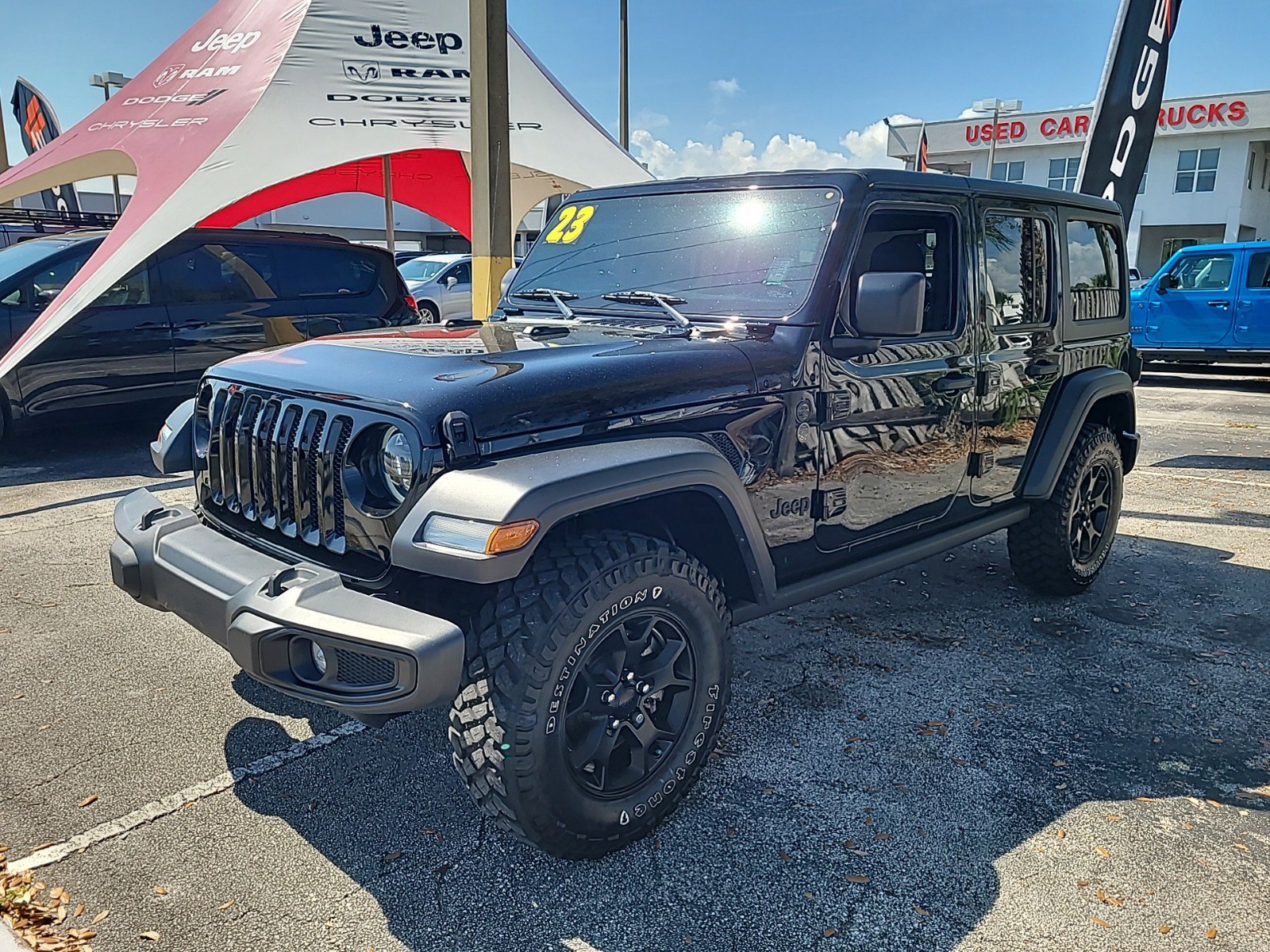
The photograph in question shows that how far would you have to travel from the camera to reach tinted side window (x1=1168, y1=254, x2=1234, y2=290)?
13445mm

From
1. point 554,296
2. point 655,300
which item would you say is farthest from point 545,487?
point 554,296

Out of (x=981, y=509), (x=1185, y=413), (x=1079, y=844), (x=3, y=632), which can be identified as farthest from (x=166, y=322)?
(x=1185, y=413)

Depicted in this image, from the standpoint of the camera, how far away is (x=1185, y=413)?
37.5 ft

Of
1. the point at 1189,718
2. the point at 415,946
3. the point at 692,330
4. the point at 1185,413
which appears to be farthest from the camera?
the point at 1185,413

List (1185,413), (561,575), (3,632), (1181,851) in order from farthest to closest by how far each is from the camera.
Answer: (1185,413) → (3,632) → (1181,851) → (561,575)

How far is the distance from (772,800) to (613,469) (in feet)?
4.05

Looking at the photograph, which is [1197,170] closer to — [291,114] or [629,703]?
[291,114]

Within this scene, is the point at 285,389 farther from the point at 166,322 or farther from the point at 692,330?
the point at 166,322

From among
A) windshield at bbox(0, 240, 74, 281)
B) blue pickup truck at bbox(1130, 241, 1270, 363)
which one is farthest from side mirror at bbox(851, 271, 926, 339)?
blue pickup truck at bbox(1130, 241, 1270, 363)

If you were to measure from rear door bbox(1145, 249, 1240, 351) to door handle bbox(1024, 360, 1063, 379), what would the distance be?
1114 centimetres

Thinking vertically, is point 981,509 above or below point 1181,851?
above

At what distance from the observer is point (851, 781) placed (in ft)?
10.1

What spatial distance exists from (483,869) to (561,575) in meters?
0.85

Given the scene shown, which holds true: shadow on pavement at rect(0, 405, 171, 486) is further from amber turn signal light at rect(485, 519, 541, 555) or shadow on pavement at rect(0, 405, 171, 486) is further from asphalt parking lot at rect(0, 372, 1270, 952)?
amber turn signal light at rect(485, 519, 541, 555)
